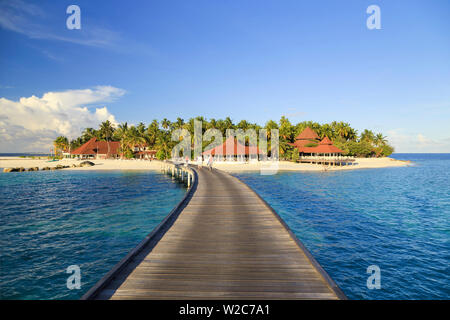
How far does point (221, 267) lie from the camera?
5.84 metres

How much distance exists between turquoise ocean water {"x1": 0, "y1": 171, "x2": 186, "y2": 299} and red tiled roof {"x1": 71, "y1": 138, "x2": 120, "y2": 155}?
5981 cm

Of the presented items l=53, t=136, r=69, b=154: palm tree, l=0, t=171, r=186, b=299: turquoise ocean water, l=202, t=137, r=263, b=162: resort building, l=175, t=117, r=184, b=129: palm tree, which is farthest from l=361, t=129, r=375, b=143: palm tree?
l=53, t=136, r=69, b=154: palm tree

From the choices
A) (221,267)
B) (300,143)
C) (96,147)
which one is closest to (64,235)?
(221,267)

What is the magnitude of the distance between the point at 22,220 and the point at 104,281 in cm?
1528

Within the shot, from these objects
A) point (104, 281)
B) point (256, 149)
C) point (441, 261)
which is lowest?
point (441, 261)

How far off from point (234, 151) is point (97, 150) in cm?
5394

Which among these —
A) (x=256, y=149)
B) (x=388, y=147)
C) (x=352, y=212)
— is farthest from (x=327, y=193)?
(x=388, y=147)

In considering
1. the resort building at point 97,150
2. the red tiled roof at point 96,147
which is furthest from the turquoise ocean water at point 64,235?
the red tiled roof at point 96,147

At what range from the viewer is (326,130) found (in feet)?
252

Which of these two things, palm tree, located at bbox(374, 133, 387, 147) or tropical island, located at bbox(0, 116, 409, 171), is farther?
palm tree, located at bbox(374, 133, 387, 147)

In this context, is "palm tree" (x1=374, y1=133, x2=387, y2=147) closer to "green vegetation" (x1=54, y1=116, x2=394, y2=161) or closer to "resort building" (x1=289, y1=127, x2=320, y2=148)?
"green vegetation" (x1=54, y1=116, x2=394, y2=161)

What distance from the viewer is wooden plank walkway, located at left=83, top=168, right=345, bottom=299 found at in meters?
4.77
